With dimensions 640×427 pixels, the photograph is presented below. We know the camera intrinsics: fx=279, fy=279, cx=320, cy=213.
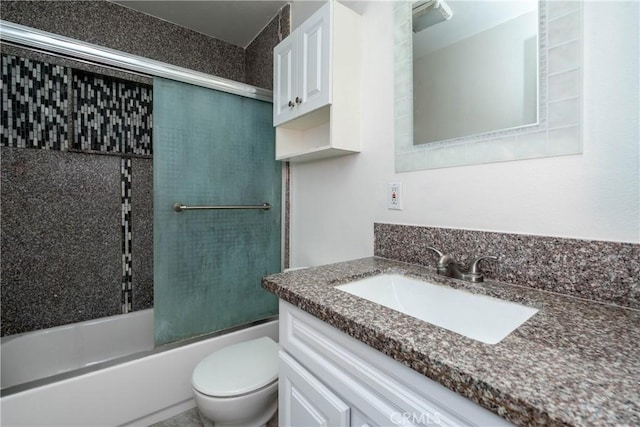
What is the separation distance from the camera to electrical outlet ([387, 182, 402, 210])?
1164 mm

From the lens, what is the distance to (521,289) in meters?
0.79

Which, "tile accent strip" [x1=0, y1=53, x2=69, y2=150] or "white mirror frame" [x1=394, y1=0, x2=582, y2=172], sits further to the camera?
"tile accent strip" [x1=0, y1=53, x2=69, y2=150]

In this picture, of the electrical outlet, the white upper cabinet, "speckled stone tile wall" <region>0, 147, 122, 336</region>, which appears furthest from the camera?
"speckled stone tile wall" <region>0, 147, 122, 336</region>

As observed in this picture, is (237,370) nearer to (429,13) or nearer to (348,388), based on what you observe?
(348,388)

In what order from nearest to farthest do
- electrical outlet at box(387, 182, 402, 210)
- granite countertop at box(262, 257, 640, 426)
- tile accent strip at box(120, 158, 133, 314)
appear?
granite countertop at box(262, 257, 640, 426), electrical outlet at box(387, 182, 402, 210), tile accent strip at box(120, 158, 133, 314)

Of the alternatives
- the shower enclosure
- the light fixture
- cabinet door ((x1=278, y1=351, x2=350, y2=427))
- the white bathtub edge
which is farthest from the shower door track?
the white bathtub edge

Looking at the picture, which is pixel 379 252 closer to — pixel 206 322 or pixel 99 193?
pixel 206 322

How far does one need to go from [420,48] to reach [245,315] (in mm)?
1655

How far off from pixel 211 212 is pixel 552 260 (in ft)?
4.94

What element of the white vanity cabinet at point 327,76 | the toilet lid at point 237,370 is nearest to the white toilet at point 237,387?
the toilet lid at point 237,370

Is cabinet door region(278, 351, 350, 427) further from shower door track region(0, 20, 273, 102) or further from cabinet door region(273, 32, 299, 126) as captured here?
shower door track region(0, 20, 273, 102)

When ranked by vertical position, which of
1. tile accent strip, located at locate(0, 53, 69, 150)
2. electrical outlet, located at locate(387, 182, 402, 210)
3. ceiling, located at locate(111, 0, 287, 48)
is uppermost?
ceiling, located at locate(111, 0, 287, 48)

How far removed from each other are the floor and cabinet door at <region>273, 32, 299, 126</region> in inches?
58.9

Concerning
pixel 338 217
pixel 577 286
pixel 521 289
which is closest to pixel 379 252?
pixel 338 217
